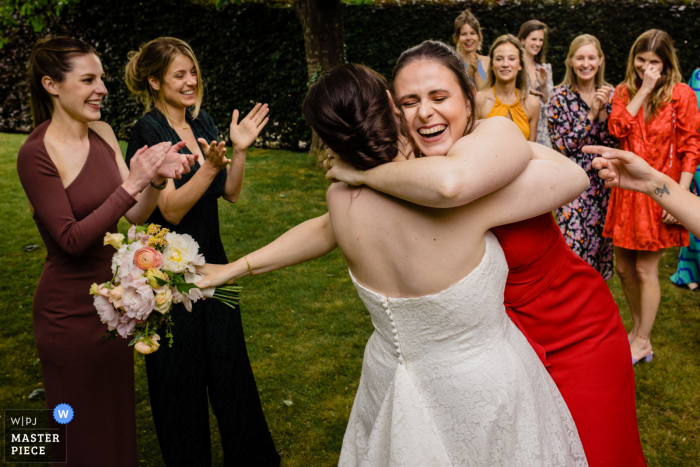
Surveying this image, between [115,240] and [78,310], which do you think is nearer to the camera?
[115,240]

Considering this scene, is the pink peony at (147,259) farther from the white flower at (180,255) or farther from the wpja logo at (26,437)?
the wpja logo at (26,437)

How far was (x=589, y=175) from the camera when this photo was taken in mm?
4945

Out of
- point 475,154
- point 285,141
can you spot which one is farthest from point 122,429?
point 285,141

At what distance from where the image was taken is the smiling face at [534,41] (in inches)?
252

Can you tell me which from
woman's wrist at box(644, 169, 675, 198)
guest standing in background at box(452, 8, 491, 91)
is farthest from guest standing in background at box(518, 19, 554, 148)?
woman's wrist at box(644, 169, 675, 198)

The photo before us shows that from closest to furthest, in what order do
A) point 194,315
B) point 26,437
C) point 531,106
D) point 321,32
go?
point 194,315
point 26,437
point 531,106
point 321,32

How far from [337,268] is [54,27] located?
1007 cm

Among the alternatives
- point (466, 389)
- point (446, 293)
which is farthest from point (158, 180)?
point (466, 389)

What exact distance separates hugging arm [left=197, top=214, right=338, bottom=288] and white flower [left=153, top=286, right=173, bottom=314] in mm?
152

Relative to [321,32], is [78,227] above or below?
below

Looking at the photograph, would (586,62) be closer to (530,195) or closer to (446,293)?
(530,195)

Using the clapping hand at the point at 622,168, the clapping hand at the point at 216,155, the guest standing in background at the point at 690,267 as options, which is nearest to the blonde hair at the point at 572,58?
the guest standing in background at the point at 690,267

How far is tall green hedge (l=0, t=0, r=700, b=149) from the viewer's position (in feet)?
34.6

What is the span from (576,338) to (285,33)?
33.8 ft
